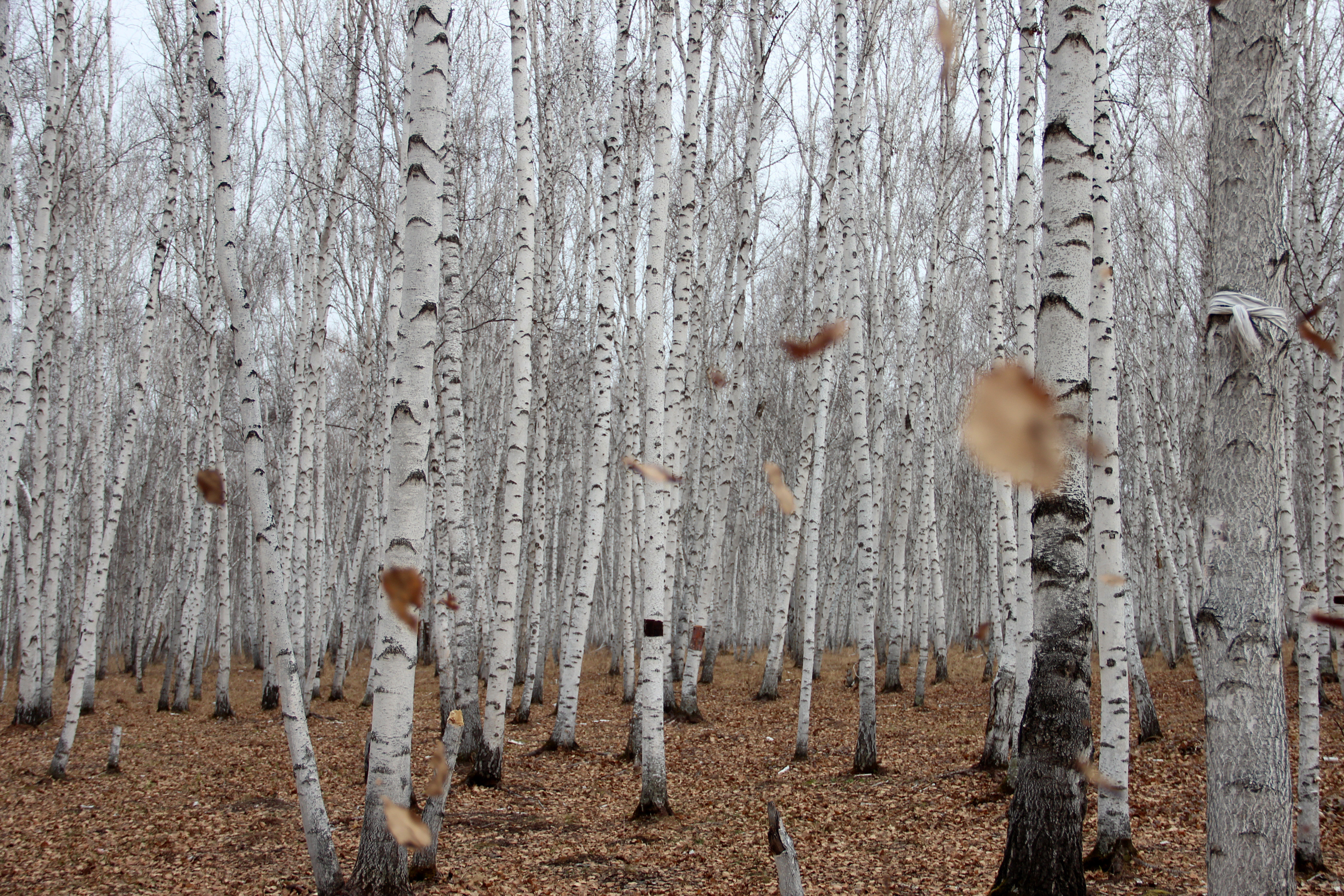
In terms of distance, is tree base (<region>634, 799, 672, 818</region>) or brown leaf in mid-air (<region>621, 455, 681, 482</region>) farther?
tree base (<region>634, 799, 672, 818</region>)

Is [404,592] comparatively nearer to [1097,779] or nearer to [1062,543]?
[1062,543]

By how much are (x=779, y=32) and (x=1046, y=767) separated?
7393 millimetres

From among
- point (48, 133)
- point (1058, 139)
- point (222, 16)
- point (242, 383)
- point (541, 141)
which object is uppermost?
point (222, 16)

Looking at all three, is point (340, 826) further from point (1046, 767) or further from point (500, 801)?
point (1046, 767)

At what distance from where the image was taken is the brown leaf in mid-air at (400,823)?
3.29 meters

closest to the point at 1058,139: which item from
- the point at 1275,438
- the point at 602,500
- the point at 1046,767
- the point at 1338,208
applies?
the point at 1275,438

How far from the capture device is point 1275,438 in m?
2.49

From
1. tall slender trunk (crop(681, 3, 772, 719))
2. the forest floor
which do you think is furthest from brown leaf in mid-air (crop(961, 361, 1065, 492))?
tall slender trunk (crop(681, 3, 772, 719))

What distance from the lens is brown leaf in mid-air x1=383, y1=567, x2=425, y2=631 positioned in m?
3.29

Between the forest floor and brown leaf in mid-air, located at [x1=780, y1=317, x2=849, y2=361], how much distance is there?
3.84 metres

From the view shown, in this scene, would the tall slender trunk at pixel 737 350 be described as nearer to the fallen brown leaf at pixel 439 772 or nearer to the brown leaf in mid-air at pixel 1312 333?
the fallen brown leaf at pixel 439 772

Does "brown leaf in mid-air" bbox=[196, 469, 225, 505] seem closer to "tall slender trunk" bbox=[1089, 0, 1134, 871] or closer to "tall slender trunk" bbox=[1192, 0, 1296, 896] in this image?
"tall slender trunk" bbox=[1192, 0, 1296, 896]

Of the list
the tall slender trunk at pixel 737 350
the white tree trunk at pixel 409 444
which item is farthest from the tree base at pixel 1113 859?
the tall slender trunk at pixel 737 350

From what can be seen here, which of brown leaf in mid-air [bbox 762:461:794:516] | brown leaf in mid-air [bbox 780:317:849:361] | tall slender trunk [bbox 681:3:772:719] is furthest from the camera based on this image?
brown leaf in mid-air [bbox 762:461:794:516]
